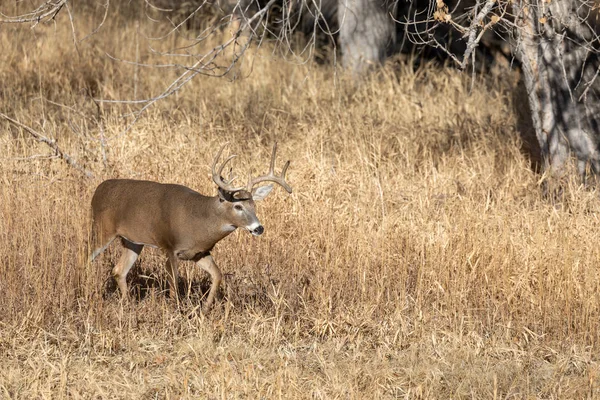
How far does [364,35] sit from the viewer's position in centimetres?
1237

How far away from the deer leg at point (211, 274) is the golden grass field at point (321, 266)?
94 mm

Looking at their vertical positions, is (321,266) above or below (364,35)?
below

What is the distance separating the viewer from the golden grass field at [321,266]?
5.67 metres

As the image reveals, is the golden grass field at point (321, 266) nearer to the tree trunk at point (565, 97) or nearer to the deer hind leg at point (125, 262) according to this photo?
the deer hind leg at point (125, 262)

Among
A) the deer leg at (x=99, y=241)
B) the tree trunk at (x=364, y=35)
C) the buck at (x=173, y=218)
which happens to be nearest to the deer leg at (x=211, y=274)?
the buck at (x=173, y=218)

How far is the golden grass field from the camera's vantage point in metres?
5.67

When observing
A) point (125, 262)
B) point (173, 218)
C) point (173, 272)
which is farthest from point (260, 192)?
point (125, 262)

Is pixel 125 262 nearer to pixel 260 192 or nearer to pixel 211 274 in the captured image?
pixel 211 274

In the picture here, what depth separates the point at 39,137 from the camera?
849 cm

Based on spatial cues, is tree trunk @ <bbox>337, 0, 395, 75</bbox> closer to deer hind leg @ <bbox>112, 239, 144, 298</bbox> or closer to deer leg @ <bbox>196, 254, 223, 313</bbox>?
deer hind leg @ <bbox>112, 239, 144, 298</bbox>

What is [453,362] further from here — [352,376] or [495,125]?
[495,125]

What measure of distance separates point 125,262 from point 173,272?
1.98 ft

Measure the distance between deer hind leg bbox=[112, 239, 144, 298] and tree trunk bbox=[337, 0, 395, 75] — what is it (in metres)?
5.53

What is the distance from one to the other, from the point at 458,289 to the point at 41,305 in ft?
9.21
